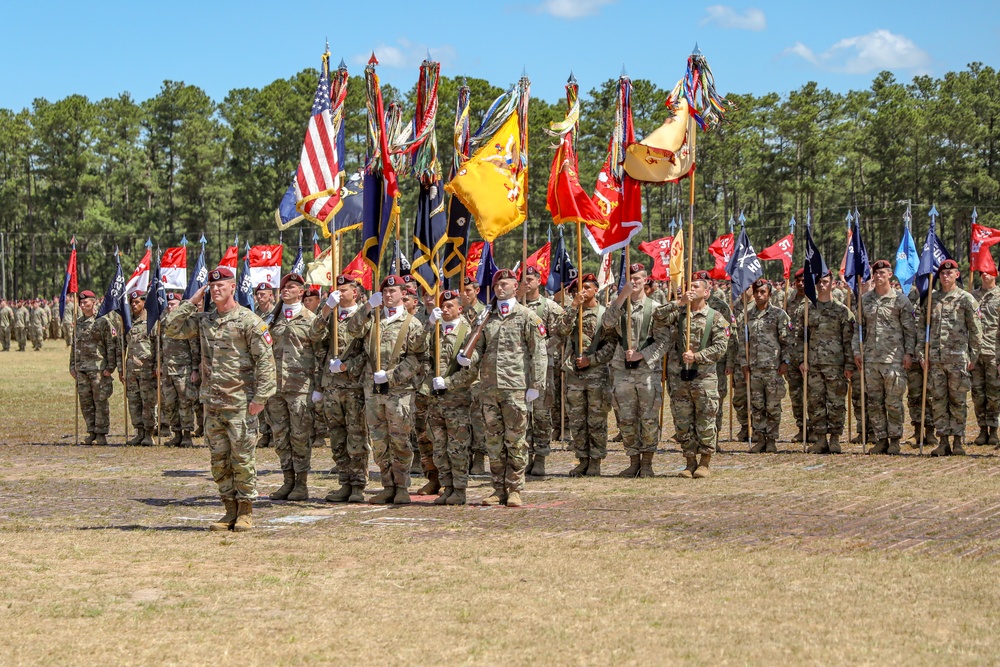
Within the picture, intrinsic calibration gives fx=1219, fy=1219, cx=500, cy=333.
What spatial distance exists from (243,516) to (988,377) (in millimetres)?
11061

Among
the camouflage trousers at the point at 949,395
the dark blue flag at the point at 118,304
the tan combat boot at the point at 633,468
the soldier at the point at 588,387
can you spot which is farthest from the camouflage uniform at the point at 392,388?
the dark blue flag at the point at 118,304

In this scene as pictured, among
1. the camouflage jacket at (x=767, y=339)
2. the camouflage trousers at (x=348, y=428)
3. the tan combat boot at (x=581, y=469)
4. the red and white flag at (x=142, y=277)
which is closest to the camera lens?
the camouflage trousers at (x=348, y=428)

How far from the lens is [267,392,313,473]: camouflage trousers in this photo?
1281 cm

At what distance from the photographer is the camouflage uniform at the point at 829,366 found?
16859mm

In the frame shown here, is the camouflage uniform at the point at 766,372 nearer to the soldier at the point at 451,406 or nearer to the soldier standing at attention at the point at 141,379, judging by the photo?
the soldier at the point at 451,406

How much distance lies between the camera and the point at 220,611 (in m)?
7.75

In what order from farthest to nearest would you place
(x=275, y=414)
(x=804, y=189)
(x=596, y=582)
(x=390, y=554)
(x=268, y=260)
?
(x=804, y=189)
(x=268, y=260)
(x=275, y=414)
(x=390, y=554)
(x=596, y=582)

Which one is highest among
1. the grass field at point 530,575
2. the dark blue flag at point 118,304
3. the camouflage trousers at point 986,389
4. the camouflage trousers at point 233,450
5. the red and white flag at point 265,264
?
the red and white flag at point 265,264

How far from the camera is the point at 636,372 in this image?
14.3 metres

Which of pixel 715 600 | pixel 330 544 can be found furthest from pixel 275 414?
pixel 715 600

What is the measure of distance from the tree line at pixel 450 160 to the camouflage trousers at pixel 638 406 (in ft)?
164

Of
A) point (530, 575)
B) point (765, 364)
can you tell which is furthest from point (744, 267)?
point (530, 575)

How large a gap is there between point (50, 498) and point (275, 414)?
8.40ft

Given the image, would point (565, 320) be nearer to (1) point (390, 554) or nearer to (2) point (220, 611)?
(1) point (390, 554)
